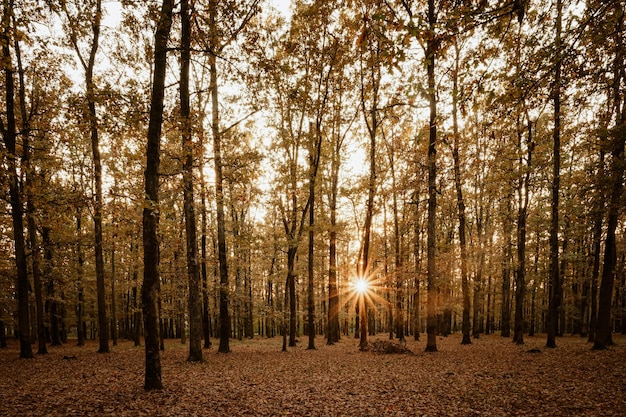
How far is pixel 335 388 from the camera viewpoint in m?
8.07

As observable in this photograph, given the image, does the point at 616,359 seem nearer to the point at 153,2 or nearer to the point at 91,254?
the point at 153,2

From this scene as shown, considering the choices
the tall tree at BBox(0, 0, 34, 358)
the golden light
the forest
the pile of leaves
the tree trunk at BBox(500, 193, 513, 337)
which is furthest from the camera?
the tree trunk at BBox(500, 193, 513, 337)

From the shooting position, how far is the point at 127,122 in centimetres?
711

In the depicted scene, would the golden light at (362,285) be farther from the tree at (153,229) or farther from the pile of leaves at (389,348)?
the tree at (153,229)

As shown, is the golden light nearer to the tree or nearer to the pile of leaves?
the pile of leaves

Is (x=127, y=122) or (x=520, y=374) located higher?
(x=127, y=122)

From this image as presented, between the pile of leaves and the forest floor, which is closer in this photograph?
the forest floor

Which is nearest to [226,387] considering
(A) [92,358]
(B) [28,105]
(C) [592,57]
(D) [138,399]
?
(D) [138,399]

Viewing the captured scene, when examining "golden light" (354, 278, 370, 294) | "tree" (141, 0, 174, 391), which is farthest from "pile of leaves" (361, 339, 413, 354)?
"tree" (141, 0, 174, 391)

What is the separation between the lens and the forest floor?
20.4 ft

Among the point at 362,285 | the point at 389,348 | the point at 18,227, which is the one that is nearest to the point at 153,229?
the point at 18,227

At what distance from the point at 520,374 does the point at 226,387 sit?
8.09 meters

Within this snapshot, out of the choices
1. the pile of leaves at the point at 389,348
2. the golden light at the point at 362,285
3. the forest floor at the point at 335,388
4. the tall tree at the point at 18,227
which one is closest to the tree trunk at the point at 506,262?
the golden light at the point at 362,285

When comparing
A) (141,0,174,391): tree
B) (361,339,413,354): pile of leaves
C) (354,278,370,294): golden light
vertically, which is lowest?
(361,339,413,354): pile of leaves
